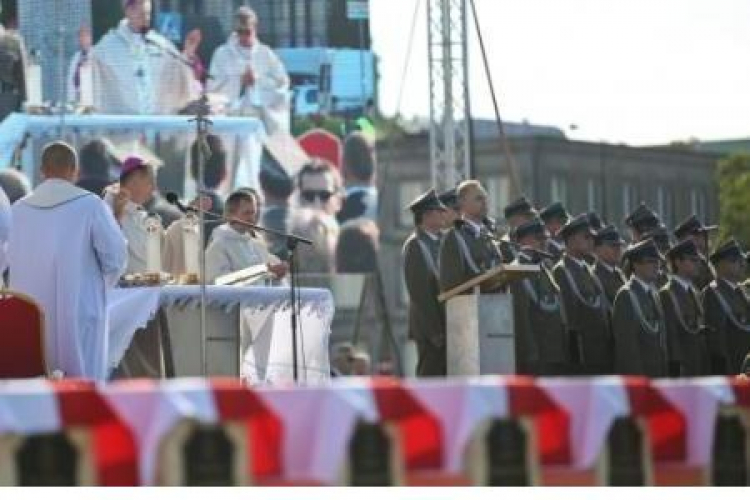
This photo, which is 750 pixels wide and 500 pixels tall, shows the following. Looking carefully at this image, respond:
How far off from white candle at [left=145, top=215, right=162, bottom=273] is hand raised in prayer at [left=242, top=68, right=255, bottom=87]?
43.9 feet

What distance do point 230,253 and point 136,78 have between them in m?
11.7

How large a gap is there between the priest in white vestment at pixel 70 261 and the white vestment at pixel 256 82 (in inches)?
594

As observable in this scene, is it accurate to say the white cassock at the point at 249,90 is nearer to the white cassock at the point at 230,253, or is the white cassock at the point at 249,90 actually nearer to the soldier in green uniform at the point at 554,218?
the soldier in green uniform at the point at 554,218

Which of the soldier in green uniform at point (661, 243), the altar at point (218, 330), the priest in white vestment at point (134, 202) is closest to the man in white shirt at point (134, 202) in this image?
the priest in white vestment at point (134, 202)

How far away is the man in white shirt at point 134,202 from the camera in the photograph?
44.5ft

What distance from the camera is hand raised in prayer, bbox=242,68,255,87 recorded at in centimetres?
2777

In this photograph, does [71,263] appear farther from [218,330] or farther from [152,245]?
[152,245]

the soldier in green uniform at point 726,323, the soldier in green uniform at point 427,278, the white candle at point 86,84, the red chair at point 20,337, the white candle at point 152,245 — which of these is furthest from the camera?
the white candle at point 86,84

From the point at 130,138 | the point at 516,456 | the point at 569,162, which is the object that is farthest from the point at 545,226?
the point at 569,162

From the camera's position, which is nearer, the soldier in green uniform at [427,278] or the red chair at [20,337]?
the red chair at [20,337]

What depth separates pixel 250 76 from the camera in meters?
27.9

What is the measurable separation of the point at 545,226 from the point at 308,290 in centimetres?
274

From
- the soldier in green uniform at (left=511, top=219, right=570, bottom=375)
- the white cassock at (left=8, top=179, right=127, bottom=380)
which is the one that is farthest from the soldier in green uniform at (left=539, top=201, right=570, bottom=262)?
the white cassock at (left=8, top=179, right=127, bottom=380)

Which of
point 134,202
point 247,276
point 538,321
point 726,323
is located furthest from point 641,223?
point 134,202
